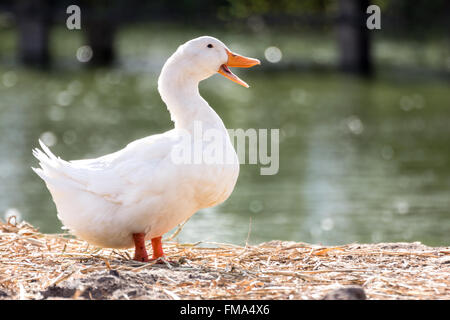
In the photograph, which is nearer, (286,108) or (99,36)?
(286,108)

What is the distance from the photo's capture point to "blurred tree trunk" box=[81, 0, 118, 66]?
70.6 ft

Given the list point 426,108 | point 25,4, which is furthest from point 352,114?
point 25,4

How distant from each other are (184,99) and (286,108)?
36.4 feet

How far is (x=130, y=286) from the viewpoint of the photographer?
13.0 ft

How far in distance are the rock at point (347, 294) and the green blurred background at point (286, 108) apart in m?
3.62

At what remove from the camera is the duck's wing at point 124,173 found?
471 cm

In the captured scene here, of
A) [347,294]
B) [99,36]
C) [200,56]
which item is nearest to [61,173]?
[200,56]

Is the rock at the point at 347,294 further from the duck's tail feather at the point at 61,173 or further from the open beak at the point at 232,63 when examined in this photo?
the open beak at the point at 232,63

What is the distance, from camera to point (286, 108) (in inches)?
633

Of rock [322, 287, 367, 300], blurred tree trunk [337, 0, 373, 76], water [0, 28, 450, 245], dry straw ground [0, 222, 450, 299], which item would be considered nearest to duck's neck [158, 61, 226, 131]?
dry straw ground [0, 222, 450, 299]

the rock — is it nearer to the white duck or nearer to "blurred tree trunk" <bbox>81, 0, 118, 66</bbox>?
the white duck

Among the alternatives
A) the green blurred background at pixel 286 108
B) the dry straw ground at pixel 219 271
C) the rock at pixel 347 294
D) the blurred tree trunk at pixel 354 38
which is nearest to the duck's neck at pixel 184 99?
the dry straw ground at pixel 219 271

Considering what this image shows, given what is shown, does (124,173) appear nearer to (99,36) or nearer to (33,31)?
(33,31)

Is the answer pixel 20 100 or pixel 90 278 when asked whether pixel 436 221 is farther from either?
pixel 20 100
